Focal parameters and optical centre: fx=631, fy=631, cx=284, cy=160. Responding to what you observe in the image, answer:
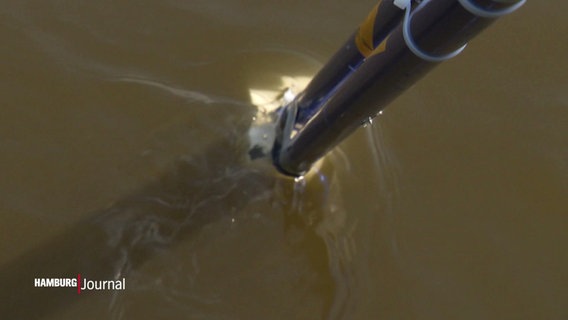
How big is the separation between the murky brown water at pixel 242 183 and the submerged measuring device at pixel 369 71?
168mm

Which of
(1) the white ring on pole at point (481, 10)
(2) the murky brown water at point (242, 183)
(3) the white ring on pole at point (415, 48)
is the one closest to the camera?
(1) the white ring on pole at point (481, 10)

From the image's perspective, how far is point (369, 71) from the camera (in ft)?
5.77

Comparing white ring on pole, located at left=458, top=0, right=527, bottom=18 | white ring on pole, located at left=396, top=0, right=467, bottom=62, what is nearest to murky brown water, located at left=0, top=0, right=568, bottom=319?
white ring on pole, located at left=396, top=0, right=467, bottom=62

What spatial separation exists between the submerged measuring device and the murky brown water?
17 cm

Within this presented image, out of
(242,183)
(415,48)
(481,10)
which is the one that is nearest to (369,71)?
(415,48)

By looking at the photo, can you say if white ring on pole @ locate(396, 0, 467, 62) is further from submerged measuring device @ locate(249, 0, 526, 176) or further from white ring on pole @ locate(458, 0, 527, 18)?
white ring on pole @ locate(458, 0, 527, 18)

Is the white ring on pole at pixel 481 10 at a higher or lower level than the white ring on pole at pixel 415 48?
lower

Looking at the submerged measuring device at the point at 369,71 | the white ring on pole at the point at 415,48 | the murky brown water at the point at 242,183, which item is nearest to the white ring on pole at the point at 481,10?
the submerged measuring device at the point at 369,71

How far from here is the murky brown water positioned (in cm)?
225

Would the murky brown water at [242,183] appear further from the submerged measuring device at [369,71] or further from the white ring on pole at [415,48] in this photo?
the white ring on pole at [415,48]

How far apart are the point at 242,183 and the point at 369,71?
2.83 feet

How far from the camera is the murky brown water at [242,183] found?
7.39 feet

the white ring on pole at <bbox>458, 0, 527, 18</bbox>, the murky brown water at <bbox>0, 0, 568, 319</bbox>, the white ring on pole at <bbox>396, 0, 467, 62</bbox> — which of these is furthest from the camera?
the murky brown water at <bbox>0, 0, 568, 319</bbox>

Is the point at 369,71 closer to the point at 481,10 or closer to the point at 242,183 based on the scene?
the point at 481,10
